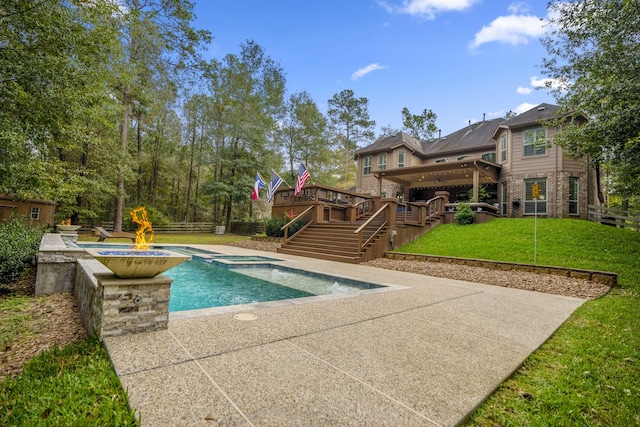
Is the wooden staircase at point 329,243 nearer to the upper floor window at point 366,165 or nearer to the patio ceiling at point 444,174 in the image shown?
the patio ceiling at point 444,174

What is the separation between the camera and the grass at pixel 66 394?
1.64 metres

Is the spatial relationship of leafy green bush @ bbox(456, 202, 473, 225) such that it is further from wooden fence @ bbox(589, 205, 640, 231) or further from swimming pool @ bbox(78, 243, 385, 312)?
swimming pool @ bbox(78, 243, 385, 312)

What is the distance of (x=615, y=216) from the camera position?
12961 mm

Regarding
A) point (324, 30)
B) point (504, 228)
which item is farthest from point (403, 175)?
point (324, 30)

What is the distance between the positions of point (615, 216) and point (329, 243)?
41.1ft

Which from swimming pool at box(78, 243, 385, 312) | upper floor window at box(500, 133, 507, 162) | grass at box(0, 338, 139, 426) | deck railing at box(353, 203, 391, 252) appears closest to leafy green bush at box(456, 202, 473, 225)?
deck railing at box(353, 203, 391, 252)

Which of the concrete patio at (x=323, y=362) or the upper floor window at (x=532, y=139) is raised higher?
the upper floor window at (x=532, y=139)

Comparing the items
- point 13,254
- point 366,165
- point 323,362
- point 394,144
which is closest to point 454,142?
point 394,144

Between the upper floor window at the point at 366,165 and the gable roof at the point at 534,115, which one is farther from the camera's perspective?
the upper floor window at the point at 366,165

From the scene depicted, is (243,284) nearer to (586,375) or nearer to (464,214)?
(586,375)

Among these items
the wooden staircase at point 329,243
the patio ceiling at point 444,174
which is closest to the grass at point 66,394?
the wooden staircase at point 329,243

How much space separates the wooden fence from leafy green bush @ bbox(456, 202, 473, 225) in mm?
5803

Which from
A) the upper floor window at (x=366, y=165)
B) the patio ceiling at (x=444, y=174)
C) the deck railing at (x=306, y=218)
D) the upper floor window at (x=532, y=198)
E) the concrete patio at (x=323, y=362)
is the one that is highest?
the upper floor window at (x=366, y=165)

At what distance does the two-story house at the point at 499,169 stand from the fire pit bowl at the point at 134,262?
1323cm
